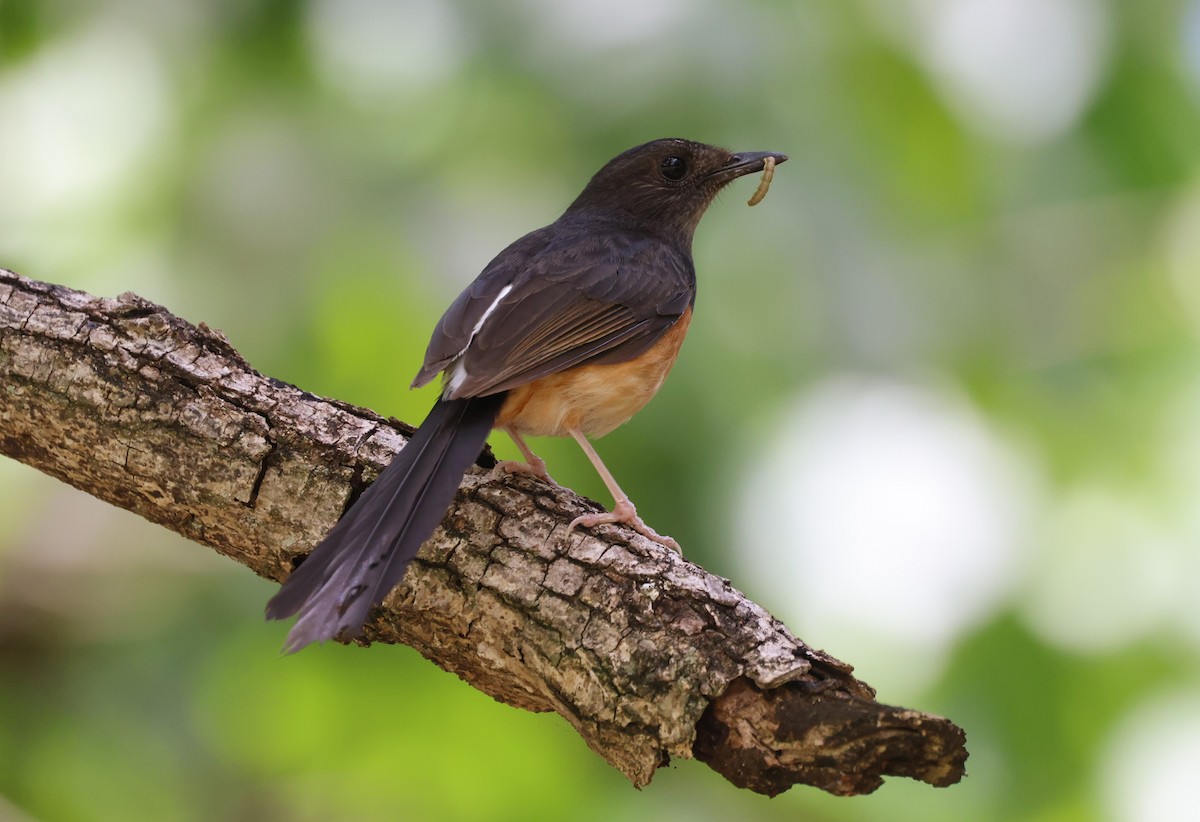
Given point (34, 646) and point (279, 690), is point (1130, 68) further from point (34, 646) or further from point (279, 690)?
point (34, 646)

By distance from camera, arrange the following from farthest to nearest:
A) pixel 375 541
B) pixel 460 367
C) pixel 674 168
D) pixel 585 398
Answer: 1. pixel 674 168
2. pixel 585 398
3. pixel 460 367
4. pixel 375 541

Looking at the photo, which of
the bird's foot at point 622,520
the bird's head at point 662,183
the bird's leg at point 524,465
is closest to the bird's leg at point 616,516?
the bird's foot at point 622,520

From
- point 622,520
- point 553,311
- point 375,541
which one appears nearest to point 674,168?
point 553,311

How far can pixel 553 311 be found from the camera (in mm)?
4020

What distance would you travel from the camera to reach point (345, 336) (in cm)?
441

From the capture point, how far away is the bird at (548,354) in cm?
298

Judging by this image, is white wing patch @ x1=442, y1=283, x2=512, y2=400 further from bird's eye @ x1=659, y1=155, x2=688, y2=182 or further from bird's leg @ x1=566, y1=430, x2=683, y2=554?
bird's eye @ x1=659, y1=155, x2=688, y2=182

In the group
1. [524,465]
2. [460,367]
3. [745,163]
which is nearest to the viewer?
[460,367]

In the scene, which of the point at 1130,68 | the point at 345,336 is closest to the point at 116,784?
the point at 345,336

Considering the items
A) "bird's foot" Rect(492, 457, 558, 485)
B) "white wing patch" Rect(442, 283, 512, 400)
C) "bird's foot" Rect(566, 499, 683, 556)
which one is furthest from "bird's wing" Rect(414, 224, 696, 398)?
"bird's foot" Rect(566, 499, 683, 556)

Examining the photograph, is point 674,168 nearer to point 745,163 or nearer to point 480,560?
point 745,163

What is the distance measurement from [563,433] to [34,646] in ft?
7.67

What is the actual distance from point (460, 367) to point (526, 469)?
42 centimetres

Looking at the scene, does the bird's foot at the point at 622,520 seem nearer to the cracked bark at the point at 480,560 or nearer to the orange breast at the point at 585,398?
the cracked bark at the point at 480,560
